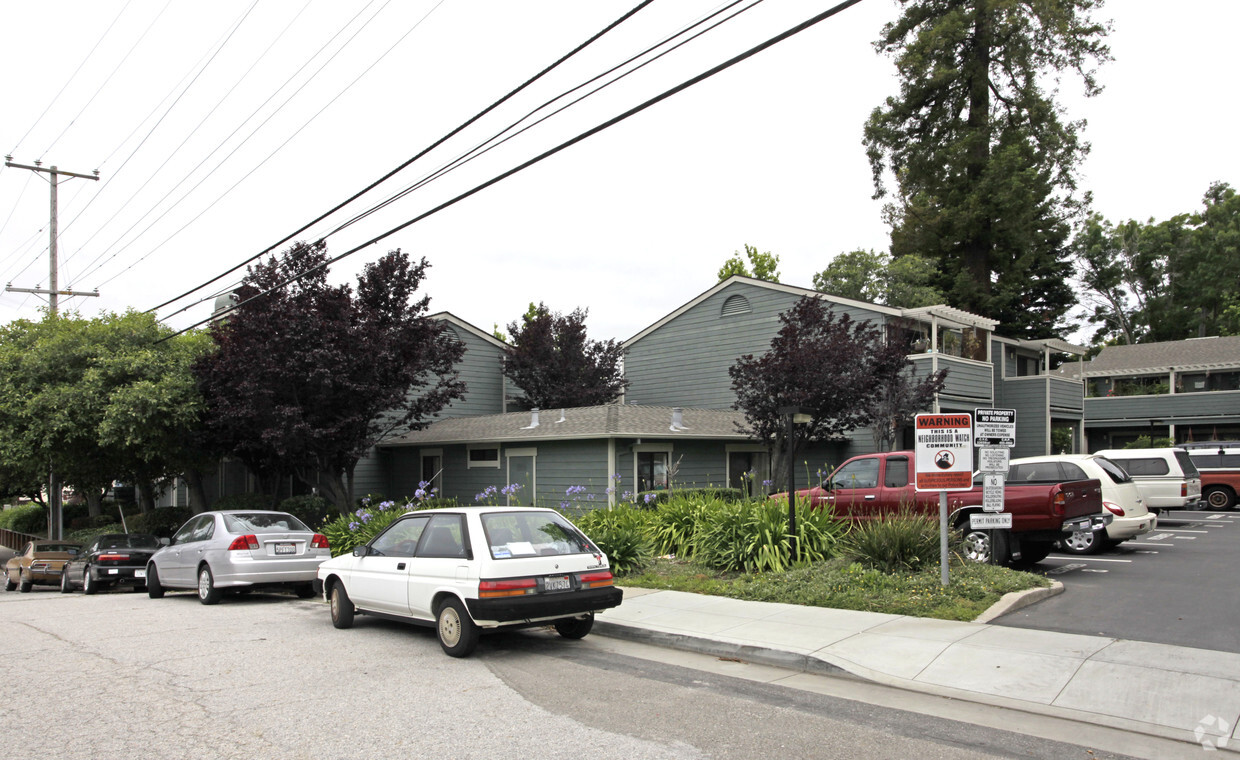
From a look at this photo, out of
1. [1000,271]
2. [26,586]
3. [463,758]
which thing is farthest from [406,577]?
[1000,271]

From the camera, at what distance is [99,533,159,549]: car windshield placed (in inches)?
680

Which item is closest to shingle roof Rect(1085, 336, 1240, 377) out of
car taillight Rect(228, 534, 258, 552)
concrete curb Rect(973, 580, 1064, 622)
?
concrete curb Rect(973, 580, 1064, 622)

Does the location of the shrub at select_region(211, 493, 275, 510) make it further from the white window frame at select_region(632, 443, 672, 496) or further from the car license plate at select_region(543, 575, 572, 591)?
the car license plate at select_region(543, 575, 572, 591)

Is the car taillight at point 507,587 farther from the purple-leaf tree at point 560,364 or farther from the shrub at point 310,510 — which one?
the purple-leaf tree at point 560,364

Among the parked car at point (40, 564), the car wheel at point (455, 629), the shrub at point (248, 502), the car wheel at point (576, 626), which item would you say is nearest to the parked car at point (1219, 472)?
the car wheel at point (576, 626)

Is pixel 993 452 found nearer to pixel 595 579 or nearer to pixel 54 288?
pixel 595 579

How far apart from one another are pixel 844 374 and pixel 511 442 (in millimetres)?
8591

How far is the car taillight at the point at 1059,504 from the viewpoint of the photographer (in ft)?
38.6

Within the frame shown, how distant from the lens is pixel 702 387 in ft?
92.8

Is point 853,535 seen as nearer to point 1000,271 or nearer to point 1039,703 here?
point 1039,703

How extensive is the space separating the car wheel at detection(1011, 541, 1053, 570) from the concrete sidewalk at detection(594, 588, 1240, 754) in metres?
3.94

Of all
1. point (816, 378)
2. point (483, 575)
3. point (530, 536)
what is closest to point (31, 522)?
point (816, 378)

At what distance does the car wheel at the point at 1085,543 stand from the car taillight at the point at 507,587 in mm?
10831

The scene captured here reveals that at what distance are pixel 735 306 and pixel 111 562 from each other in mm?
18506
